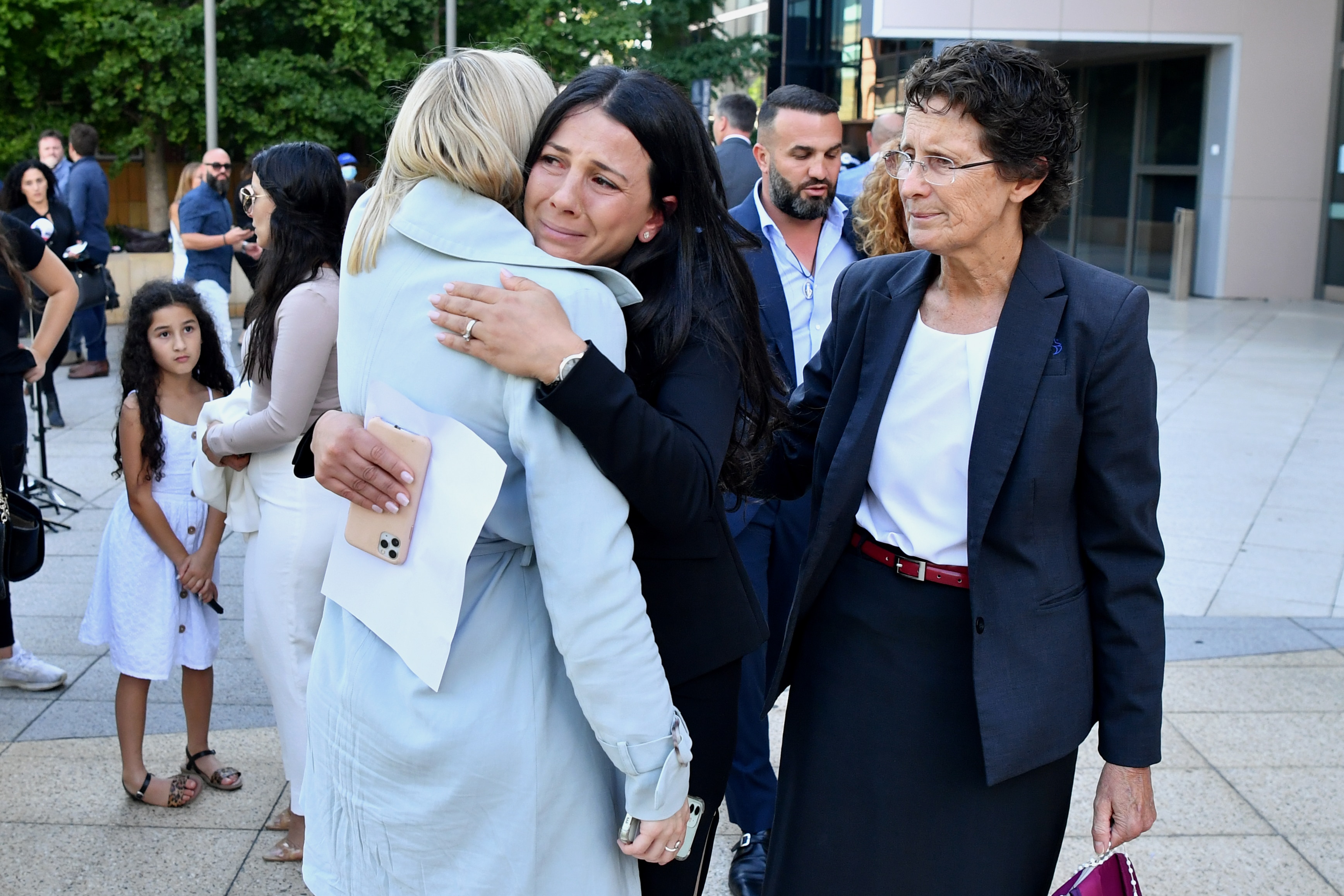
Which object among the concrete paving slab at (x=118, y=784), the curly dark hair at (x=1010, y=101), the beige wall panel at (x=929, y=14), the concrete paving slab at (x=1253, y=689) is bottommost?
the concrete paving slab at (x=1253, y=689)

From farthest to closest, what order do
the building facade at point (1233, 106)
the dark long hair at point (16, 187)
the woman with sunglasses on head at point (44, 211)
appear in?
the building facade at point (1233, 106), the dark long hair at point (16, 187), the woman with sunglasses on head at point (44, 211)

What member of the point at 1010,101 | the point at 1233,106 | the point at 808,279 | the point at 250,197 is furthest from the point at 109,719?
the point at 1233,106

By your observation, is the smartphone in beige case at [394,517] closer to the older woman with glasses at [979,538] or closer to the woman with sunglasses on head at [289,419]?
the older woman with glasses at [979,538]

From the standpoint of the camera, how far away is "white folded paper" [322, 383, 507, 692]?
174cm

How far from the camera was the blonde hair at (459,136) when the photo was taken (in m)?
1.83

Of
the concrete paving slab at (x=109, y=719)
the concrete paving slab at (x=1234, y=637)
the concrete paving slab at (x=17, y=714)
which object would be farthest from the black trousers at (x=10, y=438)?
the concrete paving slab at (x=1234, y=637)

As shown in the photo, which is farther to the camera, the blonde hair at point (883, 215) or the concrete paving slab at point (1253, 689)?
the concrete paving slab at point (1253, 689)

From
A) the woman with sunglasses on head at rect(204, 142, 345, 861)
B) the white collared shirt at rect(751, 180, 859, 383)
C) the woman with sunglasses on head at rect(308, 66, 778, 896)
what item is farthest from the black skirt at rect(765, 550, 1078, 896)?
the white collared shirt at rect(751, 180, 859, 383)

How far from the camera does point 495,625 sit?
6.05 feet

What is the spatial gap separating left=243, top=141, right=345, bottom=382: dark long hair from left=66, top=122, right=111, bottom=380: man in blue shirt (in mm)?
8822

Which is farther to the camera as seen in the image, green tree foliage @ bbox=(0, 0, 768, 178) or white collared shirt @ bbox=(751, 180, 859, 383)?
green tree foliage @ bbox=(0, 0, 768, 178)

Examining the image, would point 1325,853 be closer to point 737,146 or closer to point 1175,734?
point 1175,734

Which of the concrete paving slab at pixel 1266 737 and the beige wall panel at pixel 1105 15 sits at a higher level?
the beige wall panel at pixel 1105 15

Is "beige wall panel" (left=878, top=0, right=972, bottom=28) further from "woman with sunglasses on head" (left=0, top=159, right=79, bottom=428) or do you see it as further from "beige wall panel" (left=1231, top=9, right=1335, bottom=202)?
"woman with sunglasses on head" (left=0, top=159, right=79, bottom=428)
